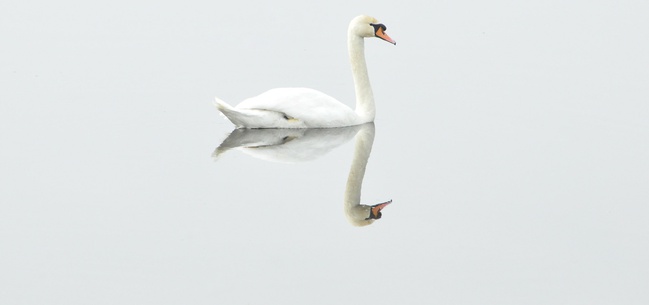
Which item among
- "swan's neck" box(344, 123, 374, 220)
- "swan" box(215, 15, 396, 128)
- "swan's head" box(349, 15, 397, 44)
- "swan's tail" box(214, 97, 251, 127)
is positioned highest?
"swan's head" box(349, 15, 397, 44)

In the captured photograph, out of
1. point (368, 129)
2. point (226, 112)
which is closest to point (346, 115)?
point (368, 129)

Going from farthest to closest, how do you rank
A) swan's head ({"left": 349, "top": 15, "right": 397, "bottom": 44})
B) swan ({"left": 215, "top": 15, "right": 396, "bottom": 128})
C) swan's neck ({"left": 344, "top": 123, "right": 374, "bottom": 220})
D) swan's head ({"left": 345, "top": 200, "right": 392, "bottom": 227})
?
swan's head ({"left": 349, "top": 15, "right": 397, "bottom": 44})
swan ({"left": 215, "top": 15, "right": 396, "bottom": 128})
swan's neck ({"left": 344, "top": 123, "right": 374, "bottom": 220})
swan's head ({"left": 345, "top": 200, "right": 392, "bottom": 227})

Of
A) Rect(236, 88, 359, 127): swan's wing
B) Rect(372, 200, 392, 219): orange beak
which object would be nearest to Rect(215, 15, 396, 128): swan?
Rect(236, 88, 359, 127): swan's wing

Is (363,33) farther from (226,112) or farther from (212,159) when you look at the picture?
(212,159)

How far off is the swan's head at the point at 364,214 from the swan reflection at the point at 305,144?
0.12 m

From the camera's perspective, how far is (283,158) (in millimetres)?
13875

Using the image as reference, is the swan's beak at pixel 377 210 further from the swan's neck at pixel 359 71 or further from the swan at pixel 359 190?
the swan's neck at pixel 359 71

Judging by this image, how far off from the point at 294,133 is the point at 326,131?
1.21 ft

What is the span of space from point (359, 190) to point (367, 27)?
3476mm

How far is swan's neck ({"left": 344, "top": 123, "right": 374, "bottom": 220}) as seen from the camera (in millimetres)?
12438

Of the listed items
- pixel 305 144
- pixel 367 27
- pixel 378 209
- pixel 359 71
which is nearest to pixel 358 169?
pixel 305 144

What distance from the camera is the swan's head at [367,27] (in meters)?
16.0

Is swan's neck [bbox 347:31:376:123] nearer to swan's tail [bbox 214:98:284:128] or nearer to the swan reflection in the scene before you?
the swan reflection

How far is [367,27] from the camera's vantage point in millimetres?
16000
